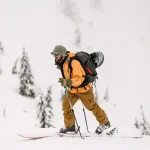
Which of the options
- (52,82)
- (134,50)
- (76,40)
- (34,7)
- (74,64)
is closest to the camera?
(74,64)

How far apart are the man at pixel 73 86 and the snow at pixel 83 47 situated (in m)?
19.2

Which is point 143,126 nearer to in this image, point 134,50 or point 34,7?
point 134,50

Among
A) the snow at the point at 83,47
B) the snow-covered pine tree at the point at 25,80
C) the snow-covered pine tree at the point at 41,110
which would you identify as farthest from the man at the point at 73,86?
the snow-covered pine tree at the point at 25,80

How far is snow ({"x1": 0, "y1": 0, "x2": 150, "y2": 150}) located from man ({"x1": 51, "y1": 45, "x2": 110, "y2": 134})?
19.2 meters

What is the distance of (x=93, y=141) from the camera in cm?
828

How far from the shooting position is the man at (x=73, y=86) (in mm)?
8114

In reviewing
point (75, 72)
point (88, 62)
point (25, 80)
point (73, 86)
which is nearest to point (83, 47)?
point (25, 80)

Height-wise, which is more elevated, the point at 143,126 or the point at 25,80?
the point at 25,80

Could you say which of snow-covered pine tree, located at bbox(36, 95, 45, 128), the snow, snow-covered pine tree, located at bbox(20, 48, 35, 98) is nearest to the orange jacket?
snow-covered pine tree, located at bbox(36, 95, 45, 128)

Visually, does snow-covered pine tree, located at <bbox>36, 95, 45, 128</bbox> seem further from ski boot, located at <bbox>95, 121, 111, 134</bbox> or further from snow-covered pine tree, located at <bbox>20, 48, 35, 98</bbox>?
ski boot, located at <bbox>95, 121, 111, 134</bbox>

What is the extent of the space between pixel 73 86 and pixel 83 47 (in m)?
85.7

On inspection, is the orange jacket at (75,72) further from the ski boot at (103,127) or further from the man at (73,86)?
the ski boot at (103,127)

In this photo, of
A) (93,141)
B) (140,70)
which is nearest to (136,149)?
(93,141)

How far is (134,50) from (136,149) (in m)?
93.2
